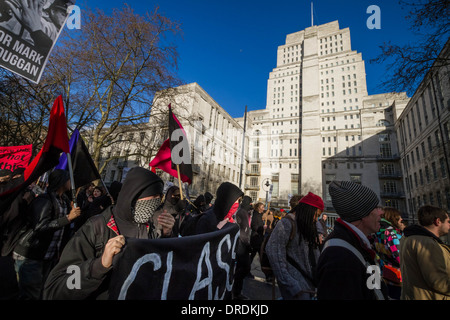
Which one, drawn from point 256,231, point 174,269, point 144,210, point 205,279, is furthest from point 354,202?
point 256,231

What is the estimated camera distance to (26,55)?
2951 mm

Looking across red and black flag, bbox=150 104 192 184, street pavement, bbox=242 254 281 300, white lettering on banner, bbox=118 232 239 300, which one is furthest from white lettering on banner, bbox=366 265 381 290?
red and black flag, bbox=150 104 192 184

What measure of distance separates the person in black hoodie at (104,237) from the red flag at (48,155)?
810 mm

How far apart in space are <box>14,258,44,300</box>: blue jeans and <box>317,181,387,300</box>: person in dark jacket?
3506 mm

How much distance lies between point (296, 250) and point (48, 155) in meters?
3.14

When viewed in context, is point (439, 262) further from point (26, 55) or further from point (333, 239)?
point (26, 55)

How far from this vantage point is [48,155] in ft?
7.55

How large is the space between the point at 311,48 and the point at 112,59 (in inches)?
2901

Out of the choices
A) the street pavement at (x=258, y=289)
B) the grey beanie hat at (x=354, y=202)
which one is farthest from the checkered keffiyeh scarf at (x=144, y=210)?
the street pavement at (x=258, y=289)

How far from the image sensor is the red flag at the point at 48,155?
1.73m

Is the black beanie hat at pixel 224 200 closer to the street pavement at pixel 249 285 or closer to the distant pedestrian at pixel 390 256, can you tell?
the street pavement at pixel 249 285

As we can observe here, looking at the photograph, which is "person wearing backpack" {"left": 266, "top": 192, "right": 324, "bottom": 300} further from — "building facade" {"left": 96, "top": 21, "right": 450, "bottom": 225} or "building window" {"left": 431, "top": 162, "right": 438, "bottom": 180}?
"building window" {"left": 431, "top": 162, "right": 438, "bottom": 180}

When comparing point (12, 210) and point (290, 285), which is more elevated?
point (12, 210)
